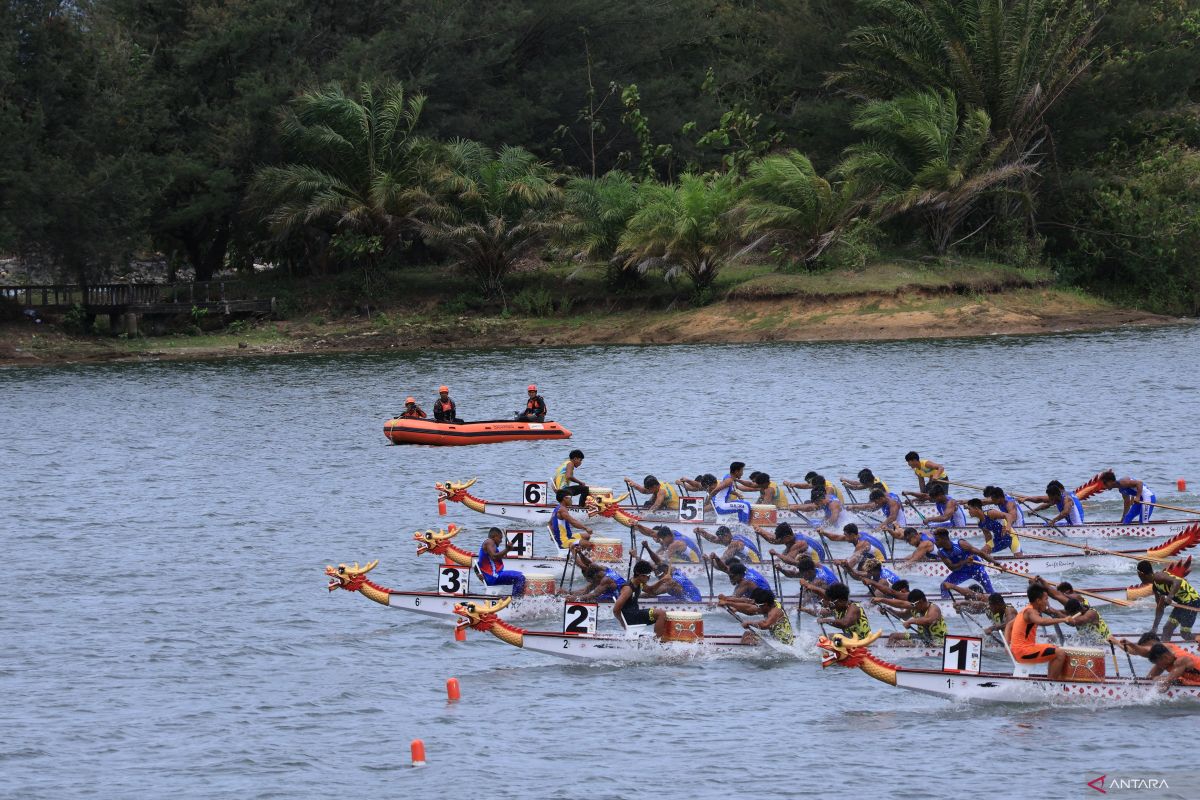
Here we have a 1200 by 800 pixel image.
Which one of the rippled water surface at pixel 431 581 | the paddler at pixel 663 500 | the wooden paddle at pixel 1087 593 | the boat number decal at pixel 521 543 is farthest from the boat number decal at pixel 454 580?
the wooden paddle at pixel 1087 593

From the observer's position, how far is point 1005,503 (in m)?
29.5

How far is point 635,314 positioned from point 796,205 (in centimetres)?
924

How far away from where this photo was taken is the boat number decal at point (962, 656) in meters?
21.9

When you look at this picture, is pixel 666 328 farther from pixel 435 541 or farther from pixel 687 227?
pixel 435 541

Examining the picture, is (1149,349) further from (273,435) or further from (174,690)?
(174,690)

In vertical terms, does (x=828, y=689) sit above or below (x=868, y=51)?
below

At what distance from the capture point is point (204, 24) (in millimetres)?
72188

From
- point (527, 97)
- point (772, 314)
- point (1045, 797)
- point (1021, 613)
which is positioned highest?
point (527, 97)

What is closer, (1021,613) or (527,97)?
(1021,613)

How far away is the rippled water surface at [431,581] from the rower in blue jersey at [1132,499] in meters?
4.61

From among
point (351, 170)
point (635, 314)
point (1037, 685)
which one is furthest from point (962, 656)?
point (351, 170)

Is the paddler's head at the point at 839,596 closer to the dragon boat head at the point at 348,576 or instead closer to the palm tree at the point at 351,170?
the dragon boat head at the point at 348,576

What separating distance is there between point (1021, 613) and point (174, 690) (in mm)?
13345

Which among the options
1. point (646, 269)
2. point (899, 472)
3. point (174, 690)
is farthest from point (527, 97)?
→ point (174, 690)
